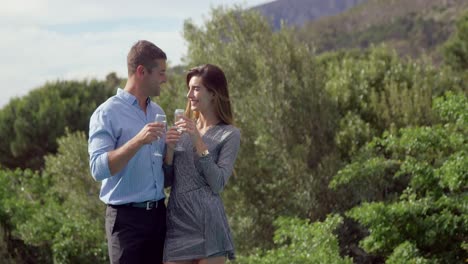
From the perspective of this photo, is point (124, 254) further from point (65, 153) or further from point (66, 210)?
point (65, 153)

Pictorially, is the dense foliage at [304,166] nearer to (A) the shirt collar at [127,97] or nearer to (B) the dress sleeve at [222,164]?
(B) the dress sleeve at [222,164]

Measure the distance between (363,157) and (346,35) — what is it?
74.7 m

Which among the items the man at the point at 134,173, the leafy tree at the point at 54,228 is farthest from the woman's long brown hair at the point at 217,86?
the leafy tree at the point at 54,228

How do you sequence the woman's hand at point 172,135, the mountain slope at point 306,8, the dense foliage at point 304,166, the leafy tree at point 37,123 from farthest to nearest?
1. the mountain slope at point 306,8
2. the leafy tree at point 37,123
3. the dense foliage at point 304,166
4. the woman's hand at point 172,135

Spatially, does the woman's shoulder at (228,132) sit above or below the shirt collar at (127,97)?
below

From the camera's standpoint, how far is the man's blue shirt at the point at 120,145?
11.6 ft

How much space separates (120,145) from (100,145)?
116mm

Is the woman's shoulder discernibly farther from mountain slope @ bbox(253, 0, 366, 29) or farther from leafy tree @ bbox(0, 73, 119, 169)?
mountain slope @ bbox(253, 0, 366, 29)

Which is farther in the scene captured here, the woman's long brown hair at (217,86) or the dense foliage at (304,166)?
the dense foliage at (304,166)

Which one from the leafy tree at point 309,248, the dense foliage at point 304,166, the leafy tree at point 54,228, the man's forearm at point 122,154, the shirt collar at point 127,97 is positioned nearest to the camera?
the man's forearm at point 122,154

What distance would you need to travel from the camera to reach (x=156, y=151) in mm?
3639

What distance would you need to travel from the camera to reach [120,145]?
357 cm

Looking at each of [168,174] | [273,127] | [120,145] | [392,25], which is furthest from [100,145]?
[392,25]

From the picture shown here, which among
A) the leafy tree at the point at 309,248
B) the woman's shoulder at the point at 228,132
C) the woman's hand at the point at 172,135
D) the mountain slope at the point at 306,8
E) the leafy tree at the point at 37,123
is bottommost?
the mountain slope at the point at 306,8
